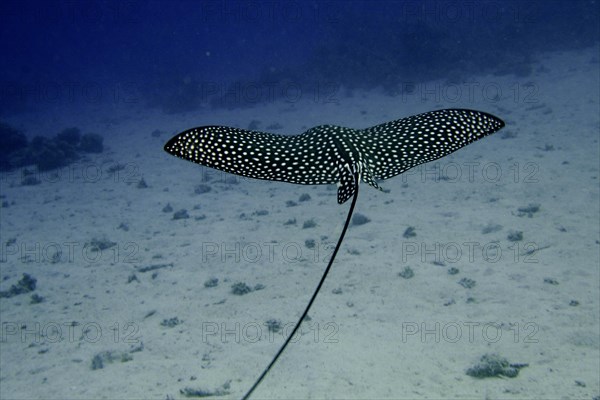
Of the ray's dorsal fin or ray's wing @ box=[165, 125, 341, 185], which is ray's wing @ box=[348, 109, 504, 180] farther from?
ray's wing @ box=[165, 125, 341, 185]

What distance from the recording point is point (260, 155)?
3.77m

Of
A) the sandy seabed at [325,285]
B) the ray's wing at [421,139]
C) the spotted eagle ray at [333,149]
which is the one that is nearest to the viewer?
the spotted eagle ray at [333,149]

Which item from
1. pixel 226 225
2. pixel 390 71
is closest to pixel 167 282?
pixel 226 225

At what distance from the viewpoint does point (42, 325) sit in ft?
26.6

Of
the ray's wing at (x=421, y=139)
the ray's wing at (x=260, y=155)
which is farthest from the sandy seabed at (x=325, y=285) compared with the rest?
the ray's wing at (x=260, y=155)

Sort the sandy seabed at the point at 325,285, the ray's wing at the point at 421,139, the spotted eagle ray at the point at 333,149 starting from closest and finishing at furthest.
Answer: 1. the spotted eagle ray at the point at 333,149
2. the ray's wing at the point at 421,139
3. the sandy seabed at the point at 325,285

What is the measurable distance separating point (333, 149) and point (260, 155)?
0.71m

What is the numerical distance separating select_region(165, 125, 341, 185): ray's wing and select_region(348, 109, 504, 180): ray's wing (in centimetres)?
41

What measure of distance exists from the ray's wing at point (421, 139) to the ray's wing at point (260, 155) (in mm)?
408

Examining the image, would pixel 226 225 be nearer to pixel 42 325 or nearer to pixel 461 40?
pixel 42 325

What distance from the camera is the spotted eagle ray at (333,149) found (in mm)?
3650

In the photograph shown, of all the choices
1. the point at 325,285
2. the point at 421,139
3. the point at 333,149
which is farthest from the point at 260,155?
the point at 325,285

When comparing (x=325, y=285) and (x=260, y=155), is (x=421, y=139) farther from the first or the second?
(x=325, y=285)

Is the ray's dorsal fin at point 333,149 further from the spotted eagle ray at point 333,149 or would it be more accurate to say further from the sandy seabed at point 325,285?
the sandy seabed at point 325,285
